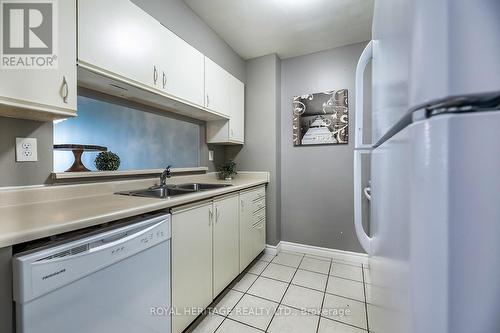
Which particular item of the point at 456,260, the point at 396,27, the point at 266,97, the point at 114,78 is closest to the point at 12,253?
the point at 114,78

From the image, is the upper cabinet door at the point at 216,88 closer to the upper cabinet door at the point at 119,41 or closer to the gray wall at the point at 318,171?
the upper cabinet door at the point at 119,41

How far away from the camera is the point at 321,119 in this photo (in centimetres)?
254

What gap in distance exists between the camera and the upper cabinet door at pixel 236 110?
2.40m

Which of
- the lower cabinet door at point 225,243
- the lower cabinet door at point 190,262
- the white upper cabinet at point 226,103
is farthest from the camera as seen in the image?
the white upper cabinet at point 226,103

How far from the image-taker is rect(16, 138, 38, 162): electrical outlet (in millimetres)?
1072

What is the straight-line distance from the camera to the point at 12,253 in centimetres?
65

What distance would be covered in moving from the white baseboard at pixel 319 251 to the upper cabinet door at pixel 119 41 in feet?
7.22

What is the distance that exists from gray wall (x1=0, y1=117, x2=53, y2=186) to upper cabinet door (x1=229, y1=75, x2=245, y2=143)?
156cm

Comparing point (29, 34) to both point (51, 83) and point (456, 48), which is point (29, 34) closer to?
point (51, 83)

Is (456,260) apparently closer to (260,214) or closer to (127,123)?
(127,123)

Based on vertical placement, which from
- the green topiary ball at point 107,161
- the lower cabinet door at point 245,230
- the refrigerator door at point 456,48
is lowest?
the lower cabinet door at point 245,230

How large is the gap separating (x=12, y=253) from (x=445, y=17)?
1122mm

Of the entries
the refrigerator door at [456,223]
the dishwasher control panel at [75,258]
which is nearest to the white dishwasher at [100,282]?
the dishwasher control panel at [75,258]

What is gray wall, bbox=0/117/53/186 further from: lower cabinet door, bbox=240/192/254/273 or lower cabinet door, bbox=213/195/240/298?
lower cabinet door, bbox=240/192/254/273
